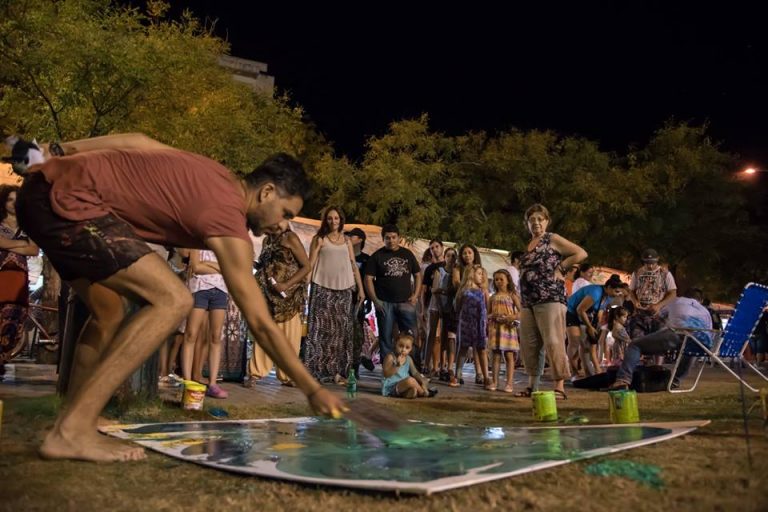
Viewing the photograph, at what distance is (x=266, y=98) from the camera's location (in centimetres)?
3622

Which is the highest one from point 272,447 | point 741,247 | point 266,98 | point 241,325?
point 266,98

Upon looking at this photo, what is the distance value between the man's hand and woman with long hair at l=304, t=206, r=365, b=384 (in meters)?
6.31

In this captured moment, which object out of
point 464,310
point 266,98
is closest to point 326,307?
point 464,310

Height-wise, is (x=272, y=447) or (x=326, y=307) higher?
(x=326, y=307)

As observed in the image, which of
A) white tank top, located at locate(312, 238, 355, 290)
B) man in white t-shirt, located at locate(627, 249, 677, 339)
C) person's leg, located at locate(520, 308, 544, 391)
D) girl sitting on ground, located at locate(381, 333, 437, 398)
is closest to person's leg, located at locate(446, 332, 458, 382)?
white tank top, located at locate(312, 238, 355, 290)

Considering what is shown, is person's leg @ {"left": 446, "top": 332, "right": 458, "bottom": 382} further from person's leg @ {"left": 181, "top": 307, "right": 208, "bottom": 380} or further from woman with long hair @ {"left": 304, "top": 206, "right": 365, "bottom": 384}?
person's leg @ {"left": 181, "top": 307, "right": 208, "bottom": 380}

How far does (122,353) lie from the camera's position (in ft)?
12.1

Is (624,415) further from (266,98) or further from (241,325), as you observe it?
(266,98)

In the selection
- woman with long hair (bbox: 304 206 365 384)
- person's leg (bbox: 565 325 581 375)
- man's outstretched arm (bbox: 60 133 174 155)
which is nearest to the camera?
man's outstretched arm (bbox: 60 133 174 155)

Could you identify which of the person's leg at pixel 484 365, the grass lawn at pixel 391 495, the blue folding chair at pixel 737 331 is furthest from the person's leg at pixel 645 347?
the grass lawn at pixel 391 495

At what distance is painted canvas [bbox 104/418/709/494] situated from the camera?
328cm

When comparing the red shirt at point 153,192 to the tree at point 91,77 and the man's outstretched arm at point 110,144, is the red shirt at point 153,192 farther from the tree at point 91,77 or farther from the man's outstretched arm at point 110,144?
the tree at point 91,77

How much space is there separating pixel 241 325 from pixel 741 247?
1268 inches

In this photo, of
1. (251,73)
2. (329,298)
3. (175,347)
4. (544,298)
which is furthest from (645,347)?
(251,73)
